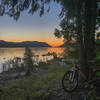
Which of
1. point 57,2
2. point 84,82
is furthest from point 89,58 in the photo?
point 57,2

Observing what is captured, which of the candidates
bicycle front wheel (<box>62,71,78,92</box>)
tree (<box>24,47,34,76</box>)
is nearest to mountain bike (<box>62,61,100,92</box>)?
bicycle front wheel (<box>62,71,78,92</box>)

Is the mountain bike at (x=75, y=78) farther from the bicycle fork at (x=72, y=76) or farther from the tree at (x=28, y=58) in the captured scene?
the tree at (x=28, y=58)

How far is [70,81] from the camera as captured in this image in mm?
2947

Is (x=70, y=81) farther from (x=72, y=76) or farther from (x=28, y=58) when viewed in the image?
(x=28, y=58)

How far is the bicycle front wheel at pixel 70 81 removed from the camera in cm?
292

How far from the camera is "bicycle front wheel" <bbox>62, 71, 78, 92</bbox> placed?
2.92 metres

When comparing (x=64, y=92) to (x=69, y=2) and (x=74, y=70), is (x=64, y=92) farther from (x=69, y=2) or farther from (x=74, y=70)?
(x=69, y=2)

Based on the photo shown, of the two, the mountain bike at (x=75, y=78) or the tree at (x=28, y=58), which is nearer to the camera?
the mountain bike at (x=75, y=78)

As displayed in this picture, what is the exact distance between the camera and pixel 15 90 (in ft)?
10.3

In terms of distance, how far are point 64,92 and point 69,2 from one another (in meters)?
2.47

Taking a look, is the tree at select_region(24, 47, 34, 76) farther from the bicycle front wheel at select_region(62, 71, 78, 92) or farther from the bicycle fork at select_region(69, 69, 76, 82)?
the bicycle fork at select_region(69, 69, 76, 82)

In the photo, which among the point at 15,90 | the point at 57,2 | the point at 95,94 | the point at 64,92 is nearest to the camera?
the point at 95,94

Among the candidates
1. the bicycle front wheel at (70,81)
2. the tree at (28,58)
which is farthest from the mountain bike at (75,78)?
the tree at (28,58)

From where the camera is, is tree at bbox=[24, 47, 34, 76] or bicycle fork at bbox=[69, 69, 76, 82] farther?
tree at bbox=[24, 47, 34, 76]
